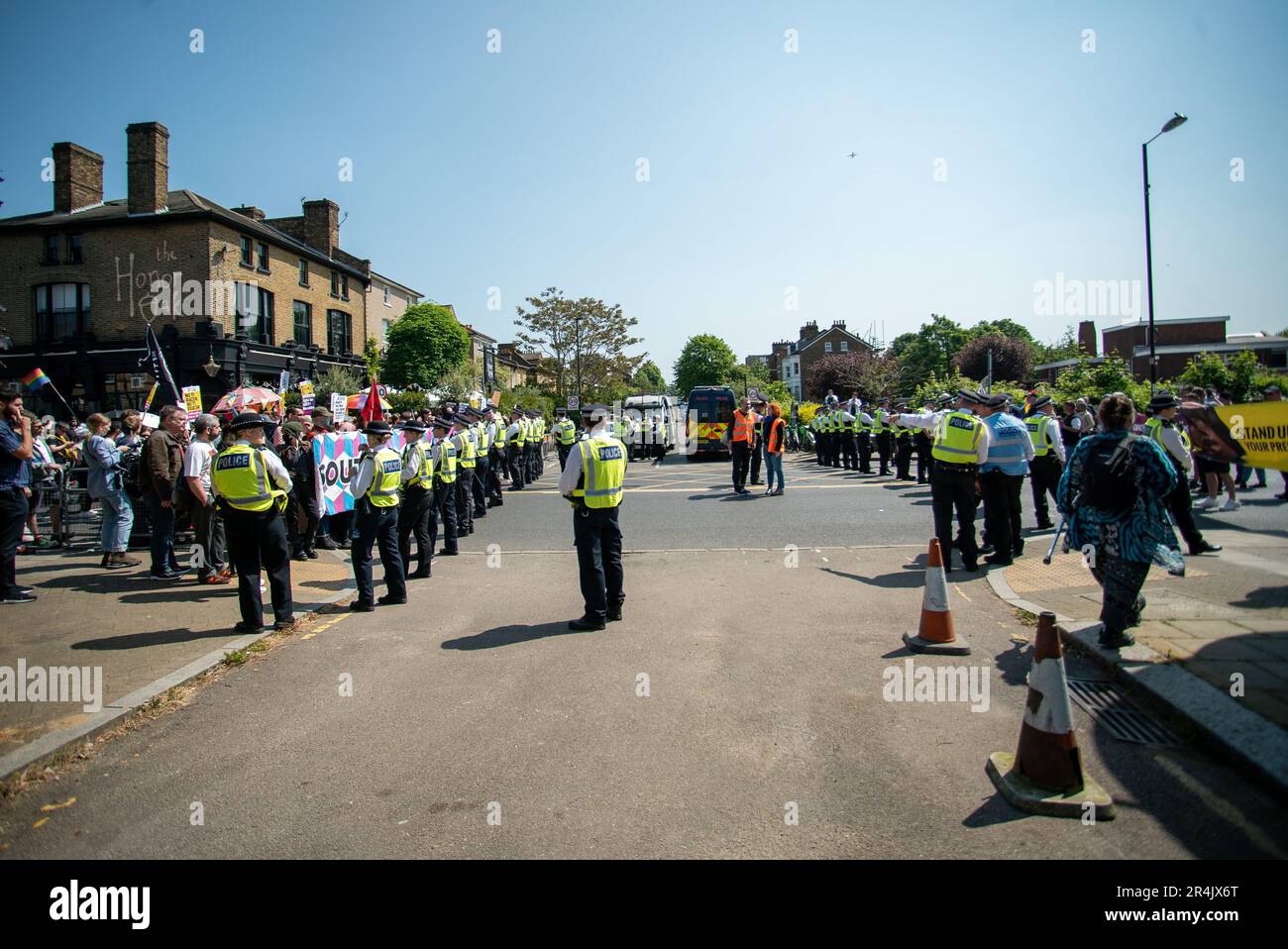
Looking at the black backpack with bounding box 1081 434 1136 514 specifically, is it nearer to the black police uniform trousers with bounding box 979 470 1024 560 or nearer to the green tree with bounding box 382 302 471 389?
the black police uniform trousers with bounding box 979 470 1024 560

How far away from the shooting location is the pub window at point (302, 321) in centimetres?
3678

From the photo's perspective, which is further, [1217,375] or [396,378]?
[396,378]

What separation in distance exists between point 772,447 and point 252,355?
25.9m

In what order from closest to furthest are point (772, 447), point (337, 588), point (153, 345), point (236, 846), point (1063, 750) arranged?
1. point (236, 846)
2. point (1063, 750)
3. point (337, 588)
4. point (153, 345)
5. point (772, 447)

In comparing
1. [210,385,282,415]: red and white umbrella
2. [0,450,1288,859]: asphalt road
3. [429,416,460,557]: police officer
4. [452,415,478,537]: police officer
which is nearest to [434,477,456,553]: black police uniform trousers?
[429,416,460,557]: police officer

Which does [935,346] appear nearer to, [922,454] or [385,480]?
[922,454]

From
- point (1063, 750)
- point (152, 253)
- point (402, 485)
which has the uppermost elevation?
point (152, 253)

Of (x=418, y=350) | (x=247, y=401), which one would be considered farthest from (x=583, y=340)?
(x=247, y=401)

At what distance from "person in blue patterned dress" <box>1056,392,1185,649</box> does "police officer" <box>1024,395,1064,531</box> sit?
18.7 ft

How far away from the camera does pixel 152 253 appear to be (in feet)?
100

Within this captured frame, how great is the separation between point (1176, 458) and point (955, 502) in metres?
3.24

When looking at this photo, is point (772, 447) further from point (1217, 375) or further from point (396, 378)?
point (396, 378)

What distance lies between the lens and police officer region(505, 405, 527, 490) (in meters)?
18.6
